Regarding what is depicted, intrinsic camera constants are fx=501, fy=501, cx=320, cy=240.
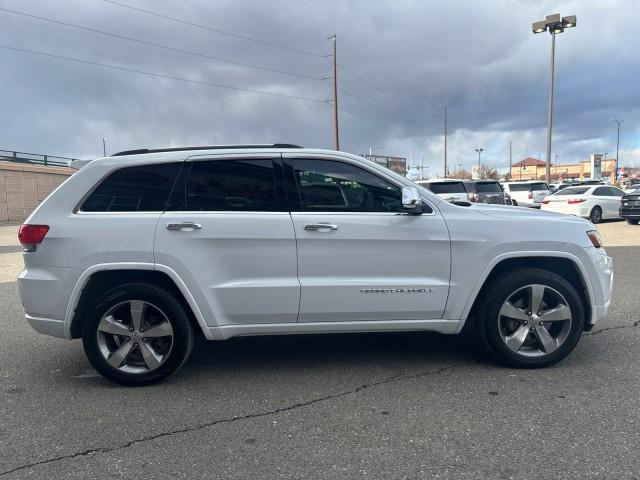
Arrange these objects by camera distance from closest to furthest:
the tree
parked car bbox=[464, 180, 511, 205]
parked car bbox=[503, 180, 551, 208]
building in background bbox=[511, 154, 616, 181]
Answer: parked car bbox=[464, 180, 511, 205] → parked car bbox=[503, 180, 551, 208] → the tree → building in background bbox=[511, 154, 616, 181]

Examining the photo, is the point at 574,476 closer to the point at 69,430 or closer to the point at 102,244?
the point at 69,430

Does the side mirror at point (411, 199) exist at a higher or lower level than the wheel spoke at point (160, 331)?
higher

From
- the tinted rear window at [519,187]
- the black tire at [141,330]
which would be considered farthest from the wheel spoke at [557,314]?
the tinted rear window at [519,187]

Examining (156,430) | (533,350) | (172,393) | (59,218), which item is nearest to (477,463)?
(533,350)

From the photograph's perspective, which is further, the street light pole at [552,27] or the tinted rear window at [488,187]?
the street light pole at [552,27]

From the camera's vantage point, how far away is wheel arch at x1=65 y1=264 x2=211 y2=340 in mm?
3770

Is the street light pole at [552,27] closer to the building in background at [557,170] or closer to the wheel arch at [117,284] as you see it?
the wheel arch at [117,284]

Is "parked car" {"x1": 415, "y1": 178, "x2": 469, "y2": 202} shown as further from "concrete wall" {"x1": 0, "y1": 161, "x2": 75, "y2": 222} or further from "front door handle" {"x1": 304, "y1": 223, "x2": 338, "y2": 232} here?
"concrete wall" {"x1": 0, "y1": 161, "x2": 75, "y2": 222}

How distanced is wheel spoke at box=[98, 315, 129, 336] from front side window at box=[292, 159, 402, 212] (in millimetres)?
1682

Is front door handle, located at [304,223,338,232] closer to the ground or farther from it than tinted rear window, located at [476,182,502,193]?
closer to the ground

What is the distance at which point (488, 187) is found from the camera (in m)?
17.3

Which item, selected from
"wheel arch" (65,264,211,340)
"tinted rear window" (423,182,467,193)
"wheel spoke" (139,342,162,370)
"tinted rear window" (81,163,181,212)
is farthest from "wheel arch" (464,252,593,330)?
"tinted rear window" (423,182,467,193)

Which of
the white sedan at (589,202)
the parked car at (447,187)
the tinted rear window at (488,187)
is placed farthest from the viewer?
the white sedan at (589,202)

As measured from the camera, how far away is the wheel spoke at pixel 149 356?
12.7ft
